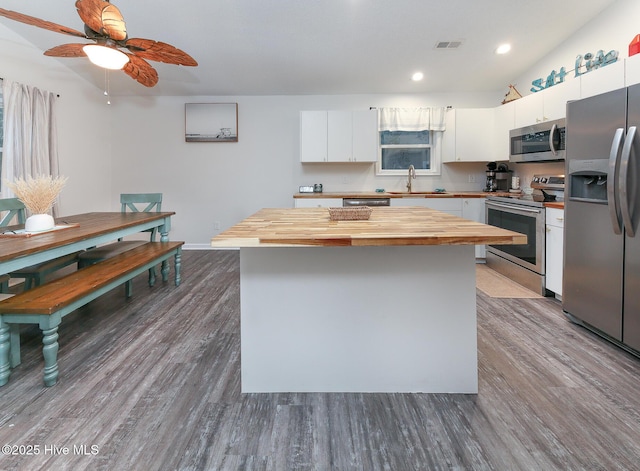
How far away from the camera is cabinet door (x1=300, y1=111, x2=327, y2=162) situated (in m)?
5.19

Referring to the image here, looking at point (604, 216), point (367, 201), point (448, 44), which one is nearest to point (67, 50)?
point (367, 201)

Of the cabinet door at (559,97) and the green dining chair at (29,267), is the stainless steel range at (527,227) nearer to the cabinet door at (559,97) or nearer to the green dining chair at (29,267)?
the cabinet door at (559,97)

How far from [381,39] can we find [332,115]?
4.30ft

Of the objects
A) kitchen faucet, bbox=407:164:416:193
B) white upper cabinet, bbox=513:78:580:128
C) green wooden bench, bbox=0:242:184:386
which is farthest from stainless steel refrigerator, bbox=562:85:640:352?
green wooden bench, bbox=0:242:184:386

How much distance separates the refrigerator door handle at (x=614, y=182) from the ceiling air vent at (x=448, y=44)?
248 cm

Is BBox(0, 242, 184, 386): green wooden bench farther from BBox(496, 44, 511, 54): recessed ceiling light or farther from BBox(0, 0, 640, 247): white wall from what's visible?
BBox(496, 44, 511, 54): recessed ceiling light

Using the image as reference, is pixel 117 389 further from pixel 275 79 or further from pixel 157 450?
pixel 275 79

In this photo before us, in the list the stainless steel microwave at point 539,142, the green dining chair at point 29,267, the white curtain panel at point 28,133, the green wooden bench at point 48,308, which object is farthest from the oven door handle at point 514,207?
the white curtain panel at point 28,133

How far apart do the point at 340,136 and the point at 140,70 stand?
9.21 feet

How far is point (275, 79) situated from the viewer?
5.11 metres

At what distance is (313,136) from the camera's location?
17.1 ft

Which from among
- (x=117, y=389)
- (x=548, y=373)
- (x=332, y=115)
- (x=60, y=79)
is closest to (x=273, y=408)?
(x=117, y=389)

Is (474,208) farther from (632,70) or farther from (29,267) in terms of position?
(29,267)

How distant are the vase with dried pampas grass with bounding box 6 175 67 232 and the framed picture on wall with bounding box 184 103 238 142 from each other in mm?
3303
